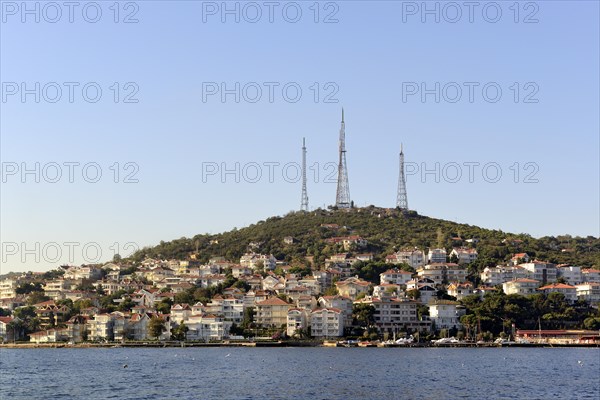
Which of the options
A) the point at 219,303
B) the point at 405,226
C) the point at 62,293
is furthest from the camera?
the point at 405,226

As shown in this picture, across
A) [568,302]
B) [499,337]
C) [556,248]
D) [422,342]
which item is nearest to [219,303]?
[422,342]

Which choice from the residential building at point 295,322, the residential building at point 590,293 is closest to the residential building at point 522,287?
the residential building at point 590,293

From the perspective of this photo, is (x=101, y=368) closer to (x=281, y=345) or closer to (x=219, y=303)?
(x=281, y=345)

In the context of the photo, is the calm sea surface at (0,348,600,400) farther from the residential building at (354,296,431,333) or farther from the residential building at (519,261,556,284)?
the residential building at (519,261,556,284)

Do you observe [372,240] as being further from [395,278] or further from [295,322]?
[295,322]

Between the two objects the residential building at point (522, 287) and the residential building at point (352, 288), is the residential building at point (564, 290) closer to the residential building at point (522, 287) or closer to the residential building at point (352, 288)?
the residential building at point (522, 287)
